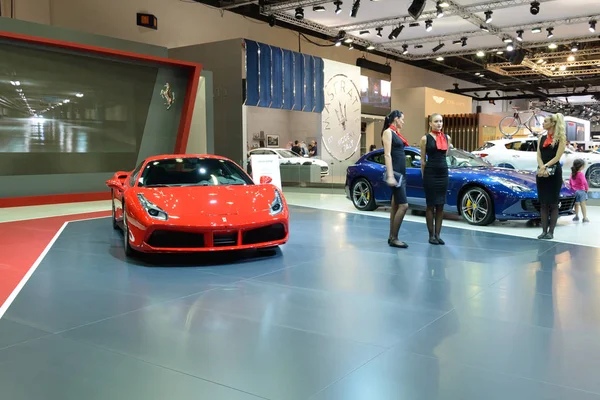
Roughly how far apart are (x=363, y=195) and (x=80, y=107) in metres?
6.95

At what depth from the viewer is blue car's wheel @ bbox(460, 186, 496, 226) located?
25.1ft

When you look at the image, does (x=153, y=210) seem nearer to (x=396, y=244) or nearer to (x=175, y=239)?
(x=175, y=239)

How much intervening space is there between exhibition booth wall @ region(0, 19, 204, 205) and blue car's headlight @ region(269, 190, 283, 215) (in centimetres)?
773

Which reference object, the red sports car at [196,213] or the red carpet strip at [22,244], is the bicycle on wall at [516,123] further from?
the red sports car at [196,213]

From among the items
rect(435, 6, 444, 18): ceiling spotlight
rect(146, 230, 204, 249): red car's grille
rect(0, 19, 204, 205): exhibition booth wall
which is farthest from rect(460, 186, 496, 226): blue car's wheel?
rect(435, 6, 444, 18): ceiling spotlight

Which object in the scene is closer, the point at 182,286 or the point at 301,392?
the point at 301,392

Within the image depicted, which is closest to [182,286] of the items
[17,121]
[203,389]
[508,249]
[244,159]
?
[203,389]

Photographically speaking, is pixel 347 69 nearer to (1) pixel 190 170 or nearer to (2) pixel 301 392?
(1) pixel 190 170

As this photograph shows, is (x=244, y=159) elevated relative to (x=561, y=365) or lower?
elevated

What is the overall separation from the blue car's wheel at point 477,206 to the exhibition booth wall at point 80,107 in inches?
303

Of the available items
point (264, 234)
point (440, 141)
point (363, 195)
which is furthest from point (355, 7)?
point (264, 234)

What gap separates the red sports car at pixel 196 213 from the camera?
16.2ft

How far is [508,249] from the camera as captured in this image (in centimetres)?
596

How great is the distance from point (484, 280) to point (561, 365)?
6.04 ft
